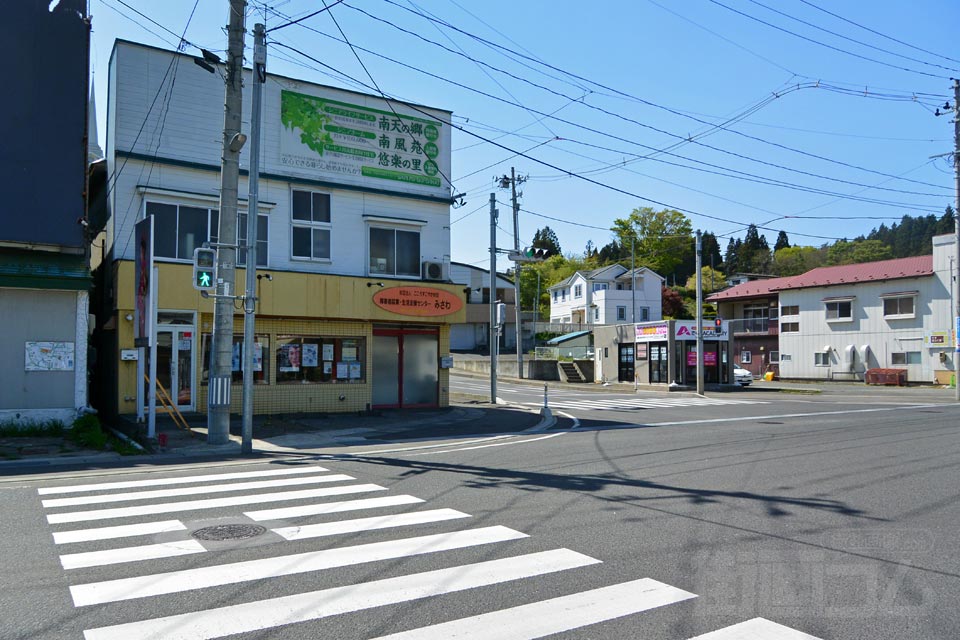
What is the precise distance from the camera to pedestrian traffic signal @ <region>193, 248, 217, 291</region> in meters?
13.8

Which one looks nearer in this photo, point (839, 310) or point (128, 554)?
point (128, 554)

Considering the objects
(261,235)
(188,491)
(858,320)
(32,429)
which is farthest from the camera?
(858,320)

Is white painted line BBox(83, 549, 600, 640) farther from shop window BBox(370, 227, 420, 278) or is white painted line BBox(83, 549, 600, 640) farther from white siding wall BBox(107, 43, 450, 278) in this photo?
shop window BBox(370, 227, 420, 278)

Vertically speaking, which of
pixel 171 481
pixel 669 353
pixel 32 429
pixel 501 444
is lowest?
pixel 501 444

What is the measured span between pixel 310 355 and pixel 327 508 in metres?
13.2

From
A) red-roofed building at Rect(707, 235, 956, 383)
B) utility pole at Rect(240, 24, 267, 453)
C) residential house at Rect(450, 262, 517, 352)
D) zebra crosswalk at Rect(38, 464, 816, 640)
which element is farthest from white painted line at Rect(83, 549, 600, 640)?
residential house at Rect(450, 262, 517, 352)

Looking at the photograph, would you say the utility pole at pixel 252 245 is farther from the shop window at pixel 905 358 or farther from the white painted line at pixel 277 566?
the shop window at pixel 905 358

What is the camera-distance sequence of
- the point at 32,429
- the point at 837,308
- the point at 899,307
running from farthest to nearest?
the point at 837,308 < the point at 899,307 < the point at 32,429

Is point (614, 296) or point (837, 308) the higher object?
point (614, 296)

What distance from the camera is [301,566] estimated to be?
19.9ft

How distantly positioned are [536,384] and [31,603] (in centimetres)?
3780

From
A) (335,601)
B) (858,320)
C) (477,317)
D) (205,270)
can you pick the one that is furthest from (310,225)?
(477,317)

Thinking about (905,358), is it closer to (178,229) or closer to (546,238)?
(178,229)

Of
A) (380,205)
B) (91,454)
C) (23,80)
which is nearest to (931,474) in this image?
(91,454)
